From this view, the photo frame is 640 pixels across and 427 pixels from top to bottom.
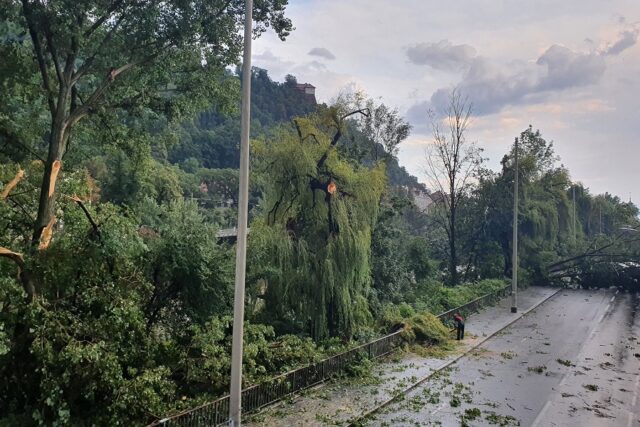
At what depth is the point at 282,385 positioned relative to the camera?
13.4m

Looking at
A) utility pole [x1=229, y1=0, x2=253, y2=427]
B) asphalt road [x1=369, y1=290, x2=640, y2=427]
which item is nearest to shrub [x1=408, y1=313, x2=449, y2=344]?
asphalt road [x1=369, y1=290, x2=640, y2=427]

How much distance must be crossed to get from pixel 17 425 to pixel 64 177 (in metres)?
6.24

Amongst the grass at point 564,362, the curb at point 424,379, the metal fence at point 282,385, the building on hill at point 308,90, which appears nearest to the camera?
the metal fence at point 282,385

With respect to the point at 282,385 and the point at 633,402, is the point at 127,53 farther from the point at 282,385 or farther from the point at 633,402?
the point at 633,402

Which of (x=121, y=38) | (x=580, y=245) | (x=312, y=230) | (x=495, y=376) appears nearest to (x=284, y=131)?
(x=312, y=230)

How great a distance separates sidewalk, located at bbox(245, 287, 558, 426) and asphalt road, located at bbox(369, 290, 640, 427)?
538mm

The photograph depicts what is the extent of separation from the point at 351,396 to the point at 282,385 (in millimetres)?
2072

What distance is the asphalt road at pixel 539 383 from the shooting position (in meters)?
12.9

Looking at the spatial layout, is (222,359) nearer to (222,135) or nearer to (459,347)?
(459,347)

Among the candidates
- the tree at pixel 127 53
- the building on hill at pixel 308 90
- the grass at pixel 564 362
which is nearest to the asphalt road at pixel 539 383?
the grass at pixel 564 362

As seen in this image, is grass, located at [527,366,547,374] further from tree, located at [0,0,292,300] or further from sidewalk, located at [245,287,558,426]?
tree, located at [0,0,292,300]

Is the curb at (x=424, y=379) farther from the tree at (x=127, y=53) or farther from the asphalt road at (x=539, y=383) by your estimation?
the tree at (x=127, y=53)

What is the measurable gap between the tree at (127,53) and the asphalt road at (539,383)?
10.5 meters

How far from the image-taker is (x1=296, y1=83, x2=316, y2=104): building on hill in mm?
92488
